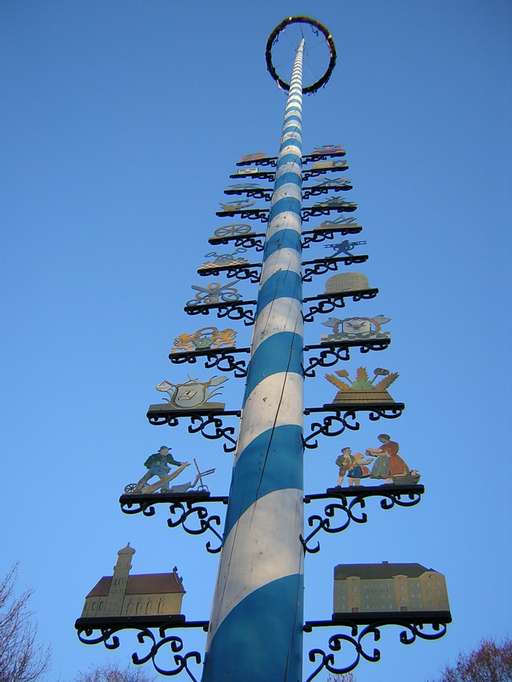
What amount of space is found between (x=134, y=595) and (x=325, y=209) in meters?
4.08

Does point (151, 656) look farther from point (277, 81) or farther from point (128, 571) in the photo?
point (277, 81)

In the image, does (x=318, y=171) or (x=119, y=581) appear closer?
(x=119, y=581)

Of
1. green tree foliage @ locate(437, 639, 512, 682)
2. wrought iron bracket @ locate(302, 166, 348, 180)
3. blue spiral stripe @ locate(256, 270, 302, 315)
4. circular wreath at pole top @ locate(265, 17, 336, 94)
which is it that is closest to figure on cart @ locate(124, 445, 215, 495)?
blue spiral stripe @ locate(256, 270, 302, 315)

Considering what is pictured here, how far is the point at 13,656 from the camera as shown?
10641 millimetres

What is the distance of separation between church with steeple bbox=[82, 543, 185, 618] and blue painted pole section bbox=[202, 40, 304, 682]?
0.34 m

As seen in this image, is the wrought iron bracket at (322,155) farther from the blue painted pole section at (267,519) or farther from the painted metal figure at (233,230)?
the blue painted pole section at (267,519)

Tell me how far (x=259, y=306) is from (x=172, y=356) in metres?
0.70

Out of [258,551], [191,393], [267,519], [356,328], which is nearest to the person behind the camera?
[258,551]

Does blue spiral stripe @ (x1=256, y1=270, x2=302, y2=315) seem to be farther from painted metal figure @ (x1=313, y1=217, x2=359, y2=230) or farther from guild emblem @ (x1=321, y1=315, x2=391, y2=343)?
painted metal figure @ (x1=313, y1=217, x2=359, y2=230)

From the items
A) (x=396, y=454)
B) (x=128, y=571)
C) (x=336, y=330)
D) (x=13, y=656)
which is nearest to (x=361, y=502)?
(x=396, y=454)

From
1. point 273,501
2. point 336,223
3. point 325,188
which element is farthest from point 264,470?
point 325,188

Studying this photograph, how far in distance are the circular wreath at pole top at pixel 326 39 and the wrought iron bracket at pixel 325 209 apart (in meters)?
Result: 4.00

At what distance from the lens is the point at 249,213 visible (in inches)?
238

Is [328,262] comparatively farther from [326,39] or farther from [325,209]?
[326,39]
